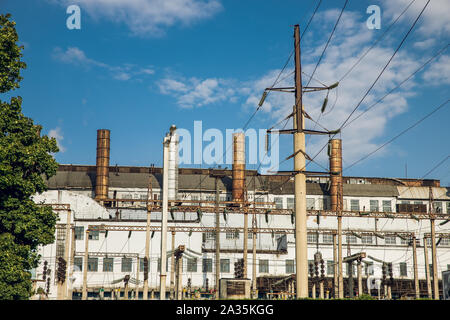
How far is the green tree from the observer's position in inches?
925

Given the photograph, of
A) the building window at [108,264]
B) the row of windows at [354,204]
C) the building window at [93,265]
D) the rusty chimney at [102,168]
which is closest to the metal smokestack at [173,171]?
the rusty chimney at [102,168]

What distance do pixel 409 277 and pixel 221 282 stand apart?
41.6 m

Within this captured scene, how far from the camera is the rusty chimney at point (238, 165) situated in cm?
6125

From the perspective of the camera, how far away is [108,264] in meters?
52.0

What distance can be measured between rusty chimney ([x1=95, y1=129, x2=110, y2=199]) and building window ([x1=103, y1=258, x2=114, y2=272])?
9889mm

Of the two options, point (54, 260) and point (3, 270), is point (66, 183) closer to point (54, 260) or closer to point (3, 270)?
point (54, 260)

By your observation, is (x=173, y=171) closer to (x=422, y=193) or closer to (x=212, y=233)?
(x=212, y=233)

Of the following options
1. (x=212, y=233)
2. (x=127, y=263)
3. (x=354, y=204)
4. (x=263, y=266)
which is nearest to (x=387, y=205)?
(x=354, y=204)

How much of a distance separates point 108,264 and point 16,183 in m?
30.0

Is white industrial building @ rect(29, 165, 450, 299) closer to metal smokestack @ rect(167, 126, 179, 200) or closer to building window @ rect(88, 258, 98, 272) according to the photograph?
building window @ rect(88, 258, 98, 272)

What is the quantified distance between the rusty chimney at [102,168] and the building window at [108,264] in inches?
389

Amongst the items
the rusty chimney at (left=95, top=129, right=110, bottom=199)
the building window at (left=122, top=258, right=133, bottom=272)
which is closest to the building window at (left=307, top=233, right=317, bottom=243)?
the building window at (left=122, top=258, right=133, bottom=272)

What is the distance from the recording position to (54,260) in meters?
47.7
